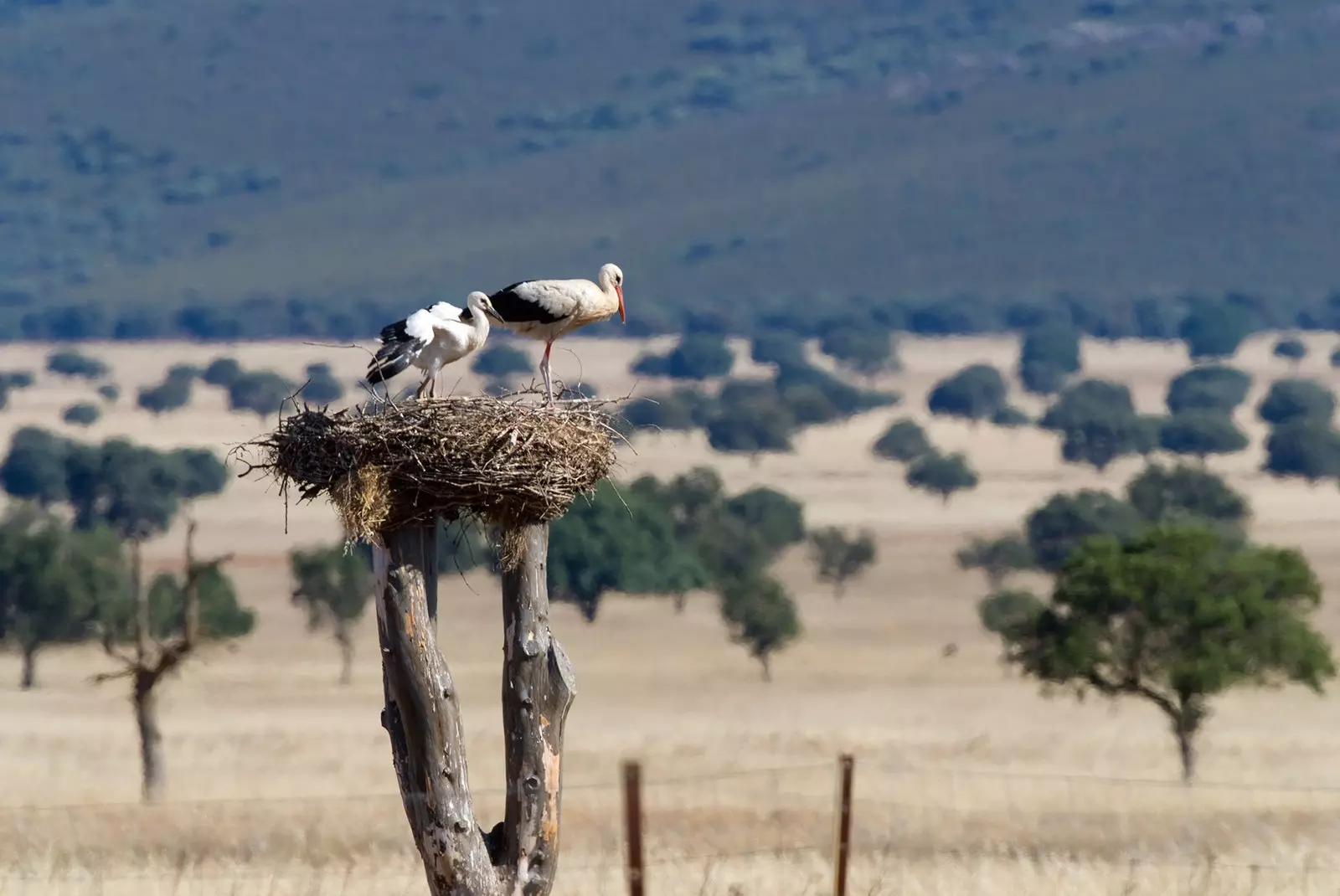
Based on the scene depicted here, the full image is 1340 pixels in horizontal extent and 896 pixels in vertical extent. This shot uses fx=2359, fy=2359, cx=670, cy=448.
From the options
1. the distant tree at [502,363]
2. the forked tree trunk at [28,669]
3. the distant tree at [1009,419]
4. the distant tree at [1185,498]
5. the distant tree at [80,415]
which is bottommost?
the forked tree trunk at [28,669]

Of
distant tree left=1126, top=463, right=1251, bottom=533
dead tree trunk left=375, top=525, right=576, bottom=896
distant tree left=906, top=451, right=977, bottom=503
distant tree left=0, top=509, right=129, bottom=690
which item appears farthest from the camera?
A: distant tree left=906, top=451, right=977, bottom=503

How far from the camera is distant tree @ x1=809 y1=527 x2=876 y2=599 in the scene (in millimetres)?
72438

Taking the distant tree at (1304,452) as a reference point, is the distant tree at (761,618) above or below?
below

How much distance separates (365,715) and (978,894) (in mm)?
31667

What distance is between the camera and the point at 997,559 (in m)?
71.0

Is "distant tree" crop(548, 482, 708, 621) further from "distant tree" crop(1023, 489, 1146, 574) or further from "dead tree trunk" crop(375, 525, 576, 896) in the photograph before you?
"dead tree trunk" crop(375, 525, 576, 896)

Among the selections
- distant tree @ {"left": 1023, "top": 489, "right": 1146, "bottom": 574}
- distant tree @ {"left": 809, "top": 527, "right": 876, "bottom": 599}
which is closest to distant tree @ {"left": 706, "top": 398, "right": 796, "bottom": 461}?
distant tree @ {"left": 809, "top": 527, "right": 876, "bottom": 599}

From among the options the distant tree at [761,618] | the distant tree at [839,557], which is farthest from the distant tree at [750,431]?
the distant tree at [761,618]

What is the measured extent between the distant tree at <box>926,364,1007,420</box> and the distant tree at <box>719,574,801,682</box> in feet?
223

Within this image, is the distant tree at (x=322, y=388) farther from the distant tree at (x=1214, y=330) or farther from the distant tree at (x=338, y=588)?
the distant tree at (x=1214, y=330)

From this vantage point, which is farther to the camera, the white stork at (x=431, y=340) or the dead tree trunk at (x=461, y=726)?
the white stork at (x=431, y=340)

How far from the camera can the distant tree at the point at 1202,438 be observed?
343 ft

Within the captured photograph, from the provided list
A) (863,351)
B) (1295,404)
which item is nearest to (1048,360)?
(863,351)

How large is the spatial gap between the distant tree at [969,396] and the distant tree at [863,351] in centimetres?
2552
